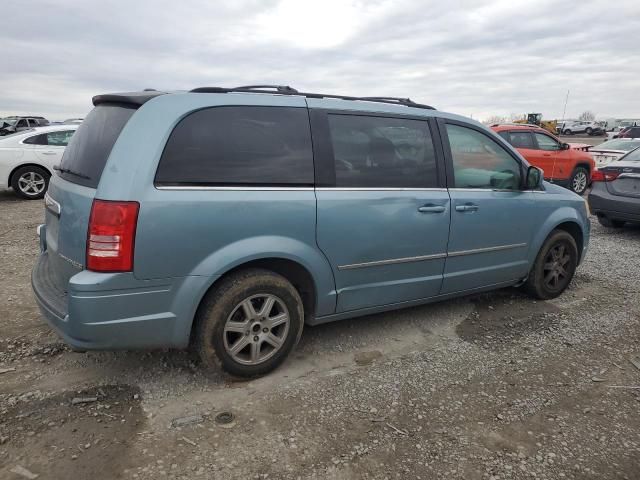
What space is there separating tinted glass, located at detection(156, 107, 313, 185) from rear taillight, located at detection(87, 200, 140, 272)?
0.87ft

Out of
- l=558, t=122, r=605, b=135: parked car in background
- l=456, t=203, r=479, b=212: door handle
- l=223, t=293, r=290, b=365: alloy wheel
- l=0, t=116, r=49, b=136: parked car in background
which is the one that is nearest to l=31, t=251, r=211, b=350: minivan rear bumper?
l=223, t=293, r=290, b=365: alloy wheel

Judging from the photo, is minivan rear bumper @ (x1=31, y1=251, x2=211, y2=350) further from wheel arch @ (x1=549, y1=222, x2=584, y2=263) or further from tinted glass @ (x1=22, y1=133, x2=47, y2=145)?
tinted glass @ (x1=22, y1=133, x2=47, y2=145)

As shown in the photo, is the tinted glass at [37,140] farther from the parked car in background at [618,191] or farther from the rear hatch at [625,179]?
the rear hatch at [625,179]

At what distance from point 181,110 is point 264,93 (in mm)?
641

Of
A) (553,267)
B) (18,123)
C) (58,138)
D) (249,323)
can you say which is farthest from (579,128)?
(249,323)

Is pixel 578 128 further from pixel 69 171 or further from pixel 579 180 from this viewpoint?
pixel 69 171

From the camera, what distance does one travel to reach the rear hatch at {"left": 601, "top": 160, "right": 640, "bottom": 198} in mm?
7230

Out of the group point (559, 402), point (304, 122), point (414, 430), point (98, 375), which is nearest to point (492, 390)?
point (559, 402)

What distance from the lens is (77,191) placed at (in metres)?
2.72

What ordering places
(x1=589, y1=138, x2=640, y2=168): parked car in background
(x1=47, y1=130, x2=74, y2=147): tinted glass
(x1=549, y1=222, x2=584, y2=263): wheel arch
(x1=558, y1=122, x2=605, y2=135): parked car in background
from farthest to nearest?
1. (x1=558, y1=122, x2=605, y2=135): parked car in background
2. (x1=589, y1=138, x2=640, y2=168): parked car in background
3. (x1=47, y1=130, x2=74, y2=147): tinted glass
4. (x1=549, y1=222, x2=584, y2=263): wheel arch

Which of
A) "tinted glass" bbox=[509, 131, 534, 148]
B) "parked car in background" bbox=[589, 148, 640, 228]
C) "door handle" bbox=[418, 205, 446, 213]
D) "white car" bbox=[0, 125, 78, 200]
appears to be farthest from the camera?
"tinted glass" bbox=[509, 131, 534, 148]

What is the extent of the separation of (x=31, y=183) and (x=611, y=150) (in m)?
15.3

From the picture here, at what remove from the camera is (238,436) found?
2529 millimetres

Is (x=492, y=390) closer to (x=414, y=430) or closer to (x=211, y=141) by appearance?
(x=414, y=430)
